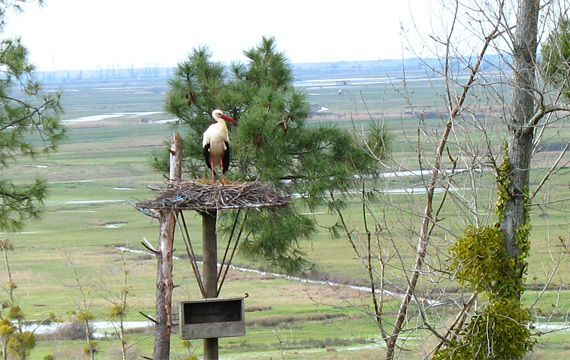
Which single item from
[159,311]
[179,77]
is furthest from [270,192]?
[179,77]

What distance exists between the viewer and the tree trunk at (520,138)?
661 cm

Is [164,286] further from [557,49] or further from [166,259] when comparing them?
[557,49]

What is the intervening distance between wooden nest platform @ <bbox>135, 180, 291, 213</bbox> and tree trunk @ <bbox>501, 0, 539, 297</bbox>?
198cm

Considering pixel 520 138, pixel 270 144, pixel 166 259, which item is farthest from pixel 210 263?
pixel 270 144

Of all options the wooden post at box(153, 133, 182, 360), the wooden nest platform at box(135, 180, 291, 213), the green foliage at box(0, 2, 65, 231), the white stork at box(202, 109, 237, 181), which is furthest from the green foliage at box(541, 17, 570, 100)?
the green foliage at box(0, 2, 65, 231)

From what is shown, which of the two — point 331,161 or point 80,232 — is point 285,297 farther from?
point 80,232

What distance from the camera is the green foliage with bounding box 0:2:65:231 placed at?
12.6 meters

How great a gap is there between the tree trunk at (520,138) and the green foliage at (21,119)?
812cm

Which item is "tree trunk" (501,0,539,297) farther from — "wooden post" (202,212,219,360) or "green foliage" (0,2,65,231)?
"green foliage" (0,2,65,231)

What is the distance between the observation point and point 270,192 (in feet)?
23.2

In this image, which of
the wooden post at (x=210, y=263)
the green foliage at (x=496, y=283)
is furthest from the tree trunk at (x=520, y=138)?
the wooden post at (x=210, y=263)

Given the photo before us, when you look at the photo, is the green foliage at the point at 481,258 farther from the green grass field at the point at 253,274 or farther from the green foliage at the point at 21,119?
the green foliage at the point at 21,119

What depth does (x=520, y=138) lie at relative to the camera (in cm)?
676

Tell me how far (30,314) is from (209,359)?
15366 mm
